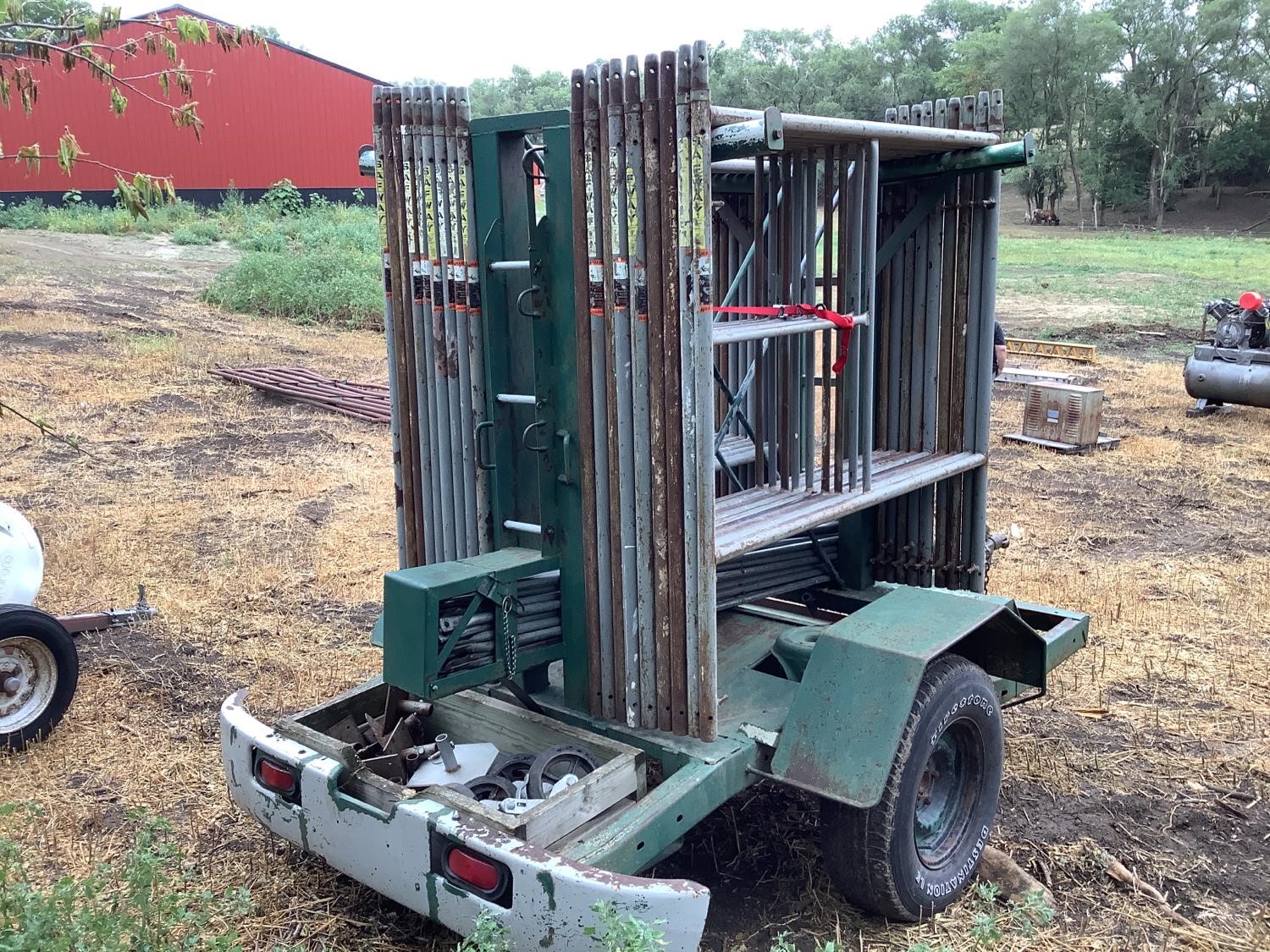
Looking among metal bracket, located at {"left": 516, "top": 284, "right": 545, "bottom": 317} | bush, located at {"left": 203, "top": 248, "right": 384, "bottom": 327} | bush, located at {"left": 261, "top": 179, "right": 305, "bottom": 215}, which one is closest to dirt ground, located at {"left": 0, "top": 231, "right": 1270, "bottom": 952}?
metal bracket, located at {"left": 516, "top": 284, "right": 545, "bottom": 317}

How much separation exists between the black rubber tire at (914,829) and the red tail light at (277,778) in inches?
64.5

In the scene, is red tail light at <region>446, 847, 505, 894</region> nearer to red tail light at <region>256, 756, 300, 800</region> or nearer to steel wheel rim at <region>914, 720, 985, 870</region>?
red tail light at <region>256, 756, 300, 800</region>

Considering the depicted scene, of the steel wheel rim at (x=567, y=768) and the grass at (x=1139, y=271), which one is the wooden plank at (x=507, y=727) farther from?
the grass at (x=1139, y=271)

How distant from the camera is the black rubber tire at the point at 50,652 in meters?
4.62

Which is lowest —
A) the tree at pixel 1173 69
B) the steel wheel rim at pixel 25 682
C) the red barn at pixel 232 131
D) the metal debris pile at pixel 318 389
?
the steel wheel rim at pixel 25 682

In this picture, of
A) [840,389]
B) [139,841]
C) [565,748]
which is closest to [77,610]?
[139,841]

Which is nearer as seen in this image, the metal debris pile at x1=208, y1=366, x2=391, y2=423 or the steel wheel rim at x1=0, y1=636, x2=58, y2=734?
the steel wheel rim at x1=0, y1=636, x2=58, y2=734

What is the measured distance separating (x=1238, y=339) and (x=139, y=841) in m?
12.7

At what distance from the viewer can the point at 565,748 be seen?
3.47 meters

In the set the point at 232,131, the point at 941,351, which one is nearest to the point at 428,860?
the point at 941,351

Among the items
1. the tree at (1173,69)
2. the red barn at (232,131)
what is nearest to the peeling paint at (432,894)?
the red barn at (232,131)

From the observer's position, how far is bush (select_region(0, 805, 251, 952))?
293 cm

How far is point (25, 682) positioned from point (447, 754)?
232 centimetres

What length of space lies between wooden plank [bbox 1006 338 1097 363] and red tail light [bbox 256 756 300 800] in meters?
14.9
